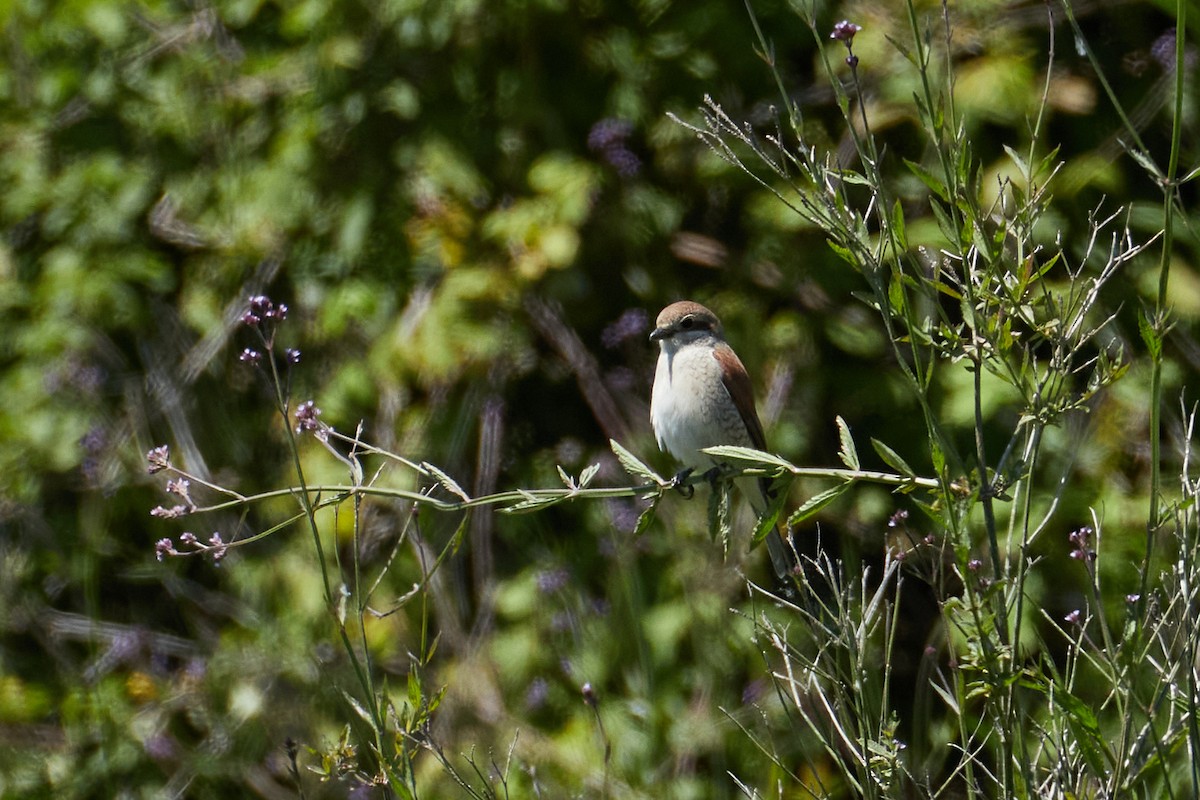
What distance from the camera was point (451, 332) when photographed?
4137mm

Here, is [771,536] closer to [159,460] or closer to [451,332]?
[451,332]

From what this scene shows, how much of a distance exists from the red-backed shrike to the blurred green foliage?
0.11 metres

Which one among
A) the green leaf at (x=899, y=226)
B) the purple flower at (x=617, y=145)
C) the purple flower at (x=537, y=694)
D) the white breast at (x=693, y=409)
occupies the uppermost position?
the green leaf at (x=899, y=226)

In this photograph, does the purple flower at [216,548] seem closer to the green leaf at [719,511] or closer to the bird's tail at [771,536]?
the green leaf at [719,511]

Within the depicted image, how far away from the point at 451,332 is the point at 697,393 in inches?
33.2

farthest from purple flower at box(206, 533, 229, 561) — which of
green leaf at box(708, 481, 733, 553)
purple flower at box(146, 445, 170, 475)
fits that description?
green leaf at box(708, 481, 733, 553)

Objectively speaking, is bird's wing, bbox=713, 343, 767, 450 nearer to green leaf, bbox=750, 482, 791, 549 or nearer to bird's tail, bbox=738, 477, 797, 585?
bird's tail, bbox=738, 477, 797, 585

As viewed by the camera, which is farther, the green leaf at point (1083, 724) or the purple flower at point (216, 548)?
the purple flower at point (216, 548)

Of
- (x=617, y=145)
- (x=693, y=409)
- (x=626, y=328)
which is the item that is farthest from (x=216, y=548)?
(x=617, y=145)

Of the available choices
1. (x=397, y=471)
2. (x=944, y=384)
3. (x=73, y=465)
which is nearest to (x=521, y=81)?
(x=397, y=471)

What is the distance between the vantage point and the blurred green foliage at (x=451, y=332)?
3717 mm

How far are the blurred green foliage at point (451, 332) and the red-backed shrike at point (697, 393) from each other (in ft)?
0.35

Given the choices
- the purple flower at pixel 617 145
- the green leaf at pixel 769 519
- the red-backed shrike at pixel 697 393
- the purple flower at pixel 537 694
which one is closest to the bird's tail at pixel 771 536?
the red-backed shrike at pixel 697 393

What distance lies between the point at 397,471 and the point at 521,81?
1337mm
